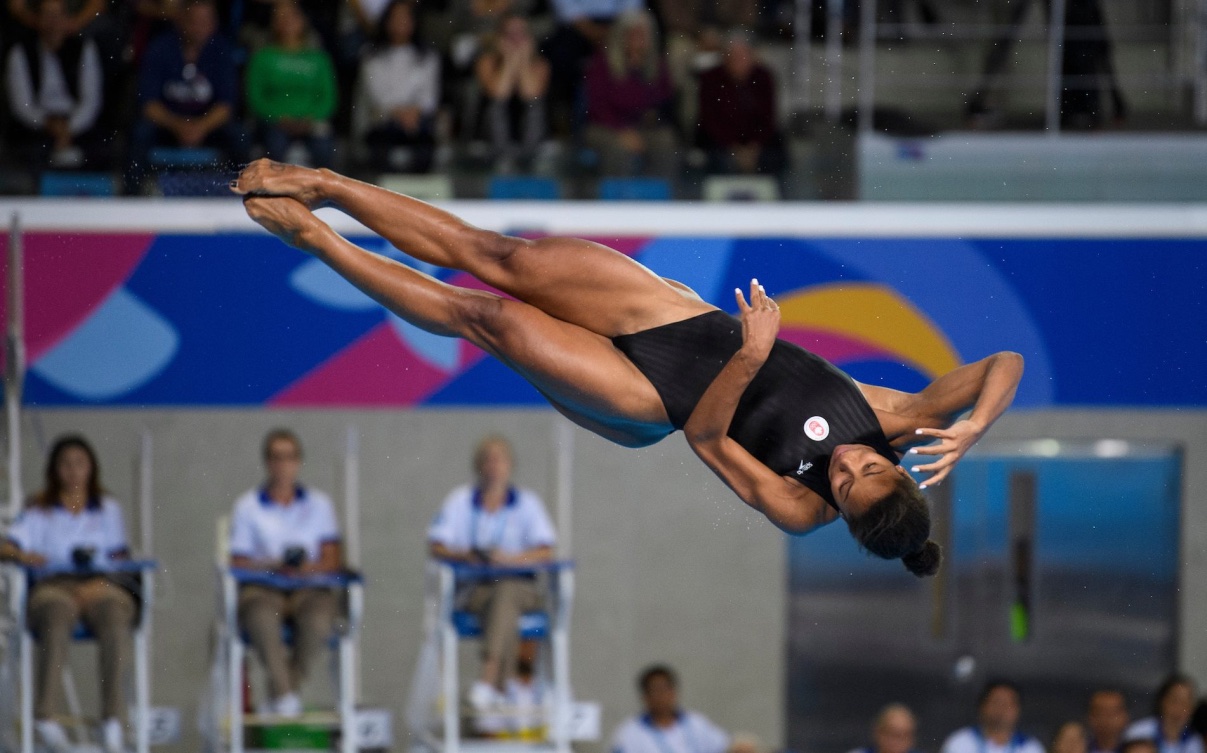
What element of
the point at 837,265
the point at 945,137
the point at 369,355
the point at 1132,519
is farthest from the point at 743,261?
the point at 1132,519

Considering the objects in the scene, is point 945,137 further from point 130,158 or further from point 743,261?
point 130,158

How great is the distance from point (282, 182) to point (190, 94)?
302cm

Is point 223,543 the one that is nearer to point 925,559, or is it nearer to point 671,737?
point 671,737

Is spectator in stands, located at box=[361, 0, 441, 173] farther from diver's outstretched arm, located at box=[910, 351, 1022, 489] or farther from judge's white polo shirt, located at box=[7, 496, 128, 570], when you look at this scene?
diver's outstretched arm, located at box=[910, 351, 1022, 489]

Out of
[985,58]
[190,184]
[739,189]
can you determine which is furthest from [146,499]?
[985,58]

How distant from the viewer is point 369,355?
7.12 m

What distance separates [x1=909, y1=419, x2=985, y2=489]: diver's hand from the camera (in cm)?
366

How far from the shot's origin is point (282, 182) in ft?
13.6

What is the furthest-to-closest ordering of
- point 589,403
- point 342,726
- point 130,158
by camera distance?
point 130,158 → point 342,726 → point 589,403

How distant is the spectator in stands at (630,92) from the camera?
7.17 metres

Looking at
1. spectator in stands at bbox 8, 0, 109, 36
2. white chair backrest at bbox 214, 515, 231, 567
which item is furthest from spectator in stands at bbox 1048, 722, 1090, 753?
spectator in stands at bbox 8, 0, 109, 36

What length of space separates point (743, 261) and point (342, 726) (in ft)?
8.40

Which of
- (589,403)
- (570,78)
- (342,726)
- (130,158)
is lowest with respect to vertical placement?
(342,726)

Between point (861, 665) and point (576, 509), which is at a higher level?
point (576, 509)
